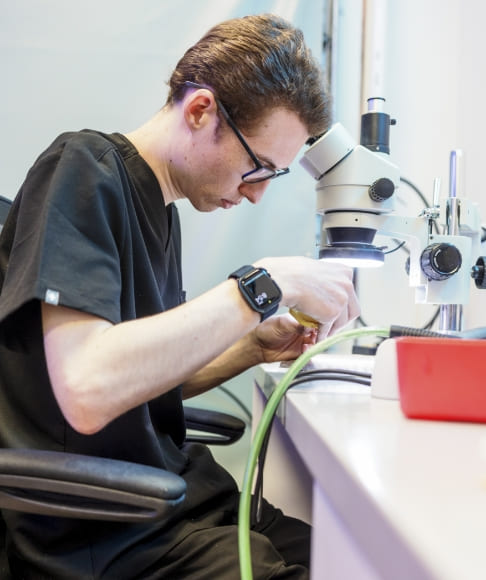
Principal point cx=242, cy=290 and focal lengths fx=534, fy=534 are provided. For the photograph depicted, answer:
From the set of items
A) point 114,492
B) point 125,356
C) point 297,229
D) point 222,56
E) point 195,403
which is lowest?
point 195,403

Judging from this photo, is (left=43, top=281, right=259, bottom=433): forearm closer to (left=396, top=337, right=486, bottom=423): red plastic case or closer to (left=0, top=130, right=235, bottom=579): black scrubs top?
(left=0, top=130, right=235, bottom=579): black scrubs top

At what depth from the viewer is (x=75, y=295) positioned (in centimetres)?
63

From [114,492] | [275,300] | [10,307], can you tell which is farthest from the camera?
[275,300]

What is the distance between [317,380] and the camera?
758 mm

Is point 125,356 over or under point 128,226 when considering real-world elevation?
under

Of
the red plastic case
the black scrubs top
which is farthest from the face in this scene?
the red plastic case

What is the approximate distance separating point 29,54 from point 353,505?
5.17ft

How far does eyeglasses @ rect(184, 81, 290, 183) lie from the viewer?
0.87m

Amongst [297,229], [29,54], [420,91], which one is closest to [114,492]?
[297,229]

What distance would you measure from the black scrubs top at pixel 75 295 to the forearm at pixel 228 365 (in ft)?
0.99

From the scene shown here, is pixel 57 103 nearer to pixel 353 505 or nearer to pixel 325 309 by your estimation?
pixel 325 309

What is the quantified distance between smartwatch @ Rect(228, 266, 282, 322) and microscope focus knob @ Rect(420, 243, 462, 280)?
11.5 inches

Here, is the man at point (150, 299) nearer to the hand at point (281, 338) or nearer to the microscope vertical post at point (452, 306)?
the hand at point (281, 338)

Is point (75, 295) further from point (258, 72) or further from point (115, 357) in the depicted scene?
point (258, 72)
